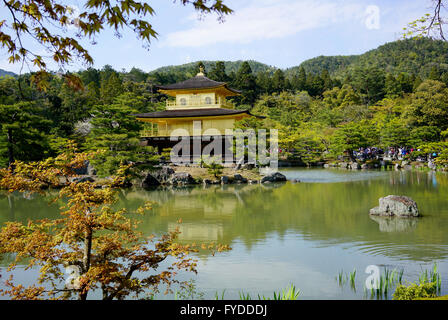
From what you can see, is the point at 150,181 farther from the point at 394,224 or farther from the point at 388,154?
the point at 388,154

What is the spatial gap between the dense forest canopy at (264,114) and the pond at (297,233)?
2.92 metres

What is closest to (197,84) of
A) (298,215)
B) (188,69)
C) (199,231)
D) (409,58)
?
(298,215)

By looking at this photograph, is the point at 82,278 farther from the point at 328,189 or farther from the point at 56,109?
the point at 56,109

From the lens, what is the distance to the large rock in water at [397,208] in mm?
7672

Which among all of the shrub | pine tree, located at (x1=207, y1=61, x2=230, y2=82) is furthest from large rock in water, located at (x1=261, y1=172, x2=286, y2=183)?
pine tree, located at (x1=207, y1=61, x2=230, y2=82)

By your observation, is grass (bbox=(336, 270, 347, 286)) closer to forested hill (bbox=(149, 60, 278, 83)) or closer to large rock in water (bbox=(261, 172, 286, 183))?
large rock in water (bbox=(261, 172, 286, 183))

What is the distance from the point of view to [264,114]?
33.9 metres

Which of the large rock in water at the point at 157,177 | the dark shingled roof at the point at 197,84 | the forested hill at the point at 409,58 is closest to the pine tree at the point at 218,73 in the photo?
the forested hill at the point at 409,58

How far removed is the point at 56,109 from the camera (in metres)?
25.4

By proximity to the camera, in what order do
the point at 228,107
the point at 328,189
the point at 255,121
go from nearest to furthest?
the point at 328,189, the point at 255,121, the point at 228,107

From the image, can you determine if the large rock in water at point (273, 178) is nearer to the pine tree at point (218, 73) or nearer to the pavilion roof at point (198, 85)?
the pavilion roof at point (198, 85)
